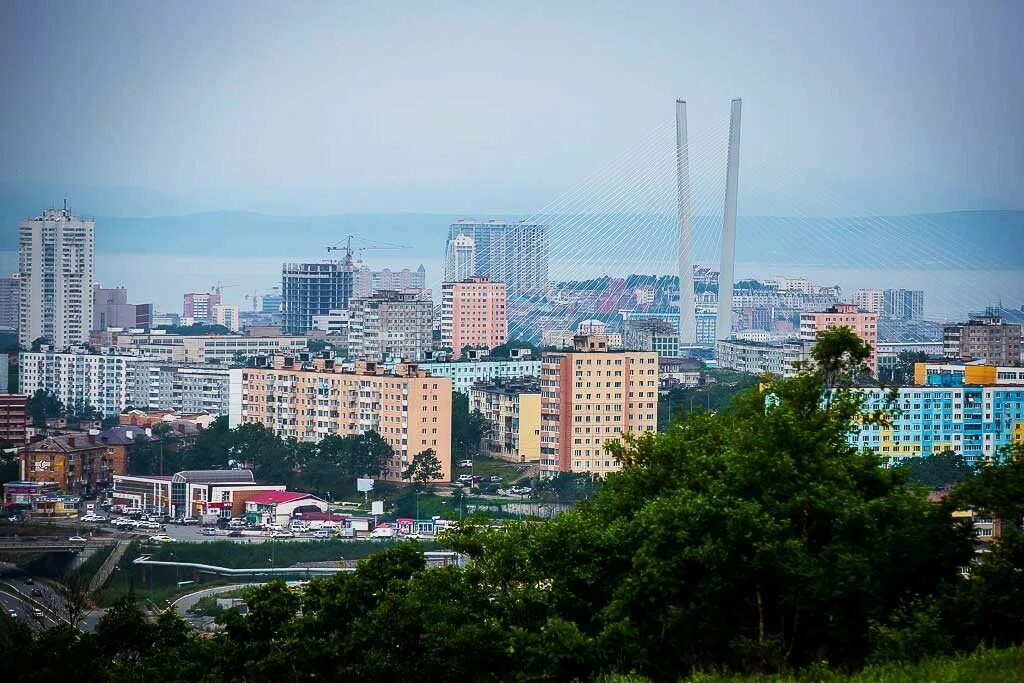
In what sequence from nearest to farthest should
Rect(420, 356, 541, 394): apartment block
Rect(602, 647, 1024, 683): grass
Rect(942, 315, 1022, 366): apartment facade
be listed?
Rect(602, 647, 1024, 683): grass < Rect(420, 356, 541, 394): apartment block < Rect(942, 315, 1022, 366): apartment facade

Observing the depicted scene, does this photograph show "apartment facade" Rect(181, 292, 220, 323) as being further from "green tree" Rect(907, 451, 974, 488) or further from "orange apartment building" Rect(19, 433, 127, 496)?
"green tree" Rect(907, 451, 974, 488)

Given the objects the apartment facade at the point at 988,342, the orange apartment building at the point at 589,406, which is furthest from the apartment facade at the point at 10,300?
the apartment facade at the point at 988,342

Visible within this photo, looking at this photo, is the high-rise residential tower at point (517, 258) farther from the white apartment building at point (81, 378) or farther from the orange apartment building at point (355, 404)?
the orange apartment building at point (355, 404)

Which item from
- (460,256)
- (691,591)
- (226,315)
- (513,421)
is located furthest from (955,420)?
(226,315)

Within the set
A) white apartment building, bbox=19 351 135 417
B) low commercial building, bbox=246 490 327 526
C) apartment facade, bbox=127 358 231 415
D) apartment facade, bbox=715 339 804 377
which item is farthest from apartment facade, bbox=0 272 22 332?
low commercial building, bbox=246 490 327 526

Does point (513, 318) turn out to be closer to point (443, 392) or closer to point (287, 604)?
point (443, 392)

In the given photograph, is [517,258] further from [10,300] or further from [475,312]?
[10,300]
